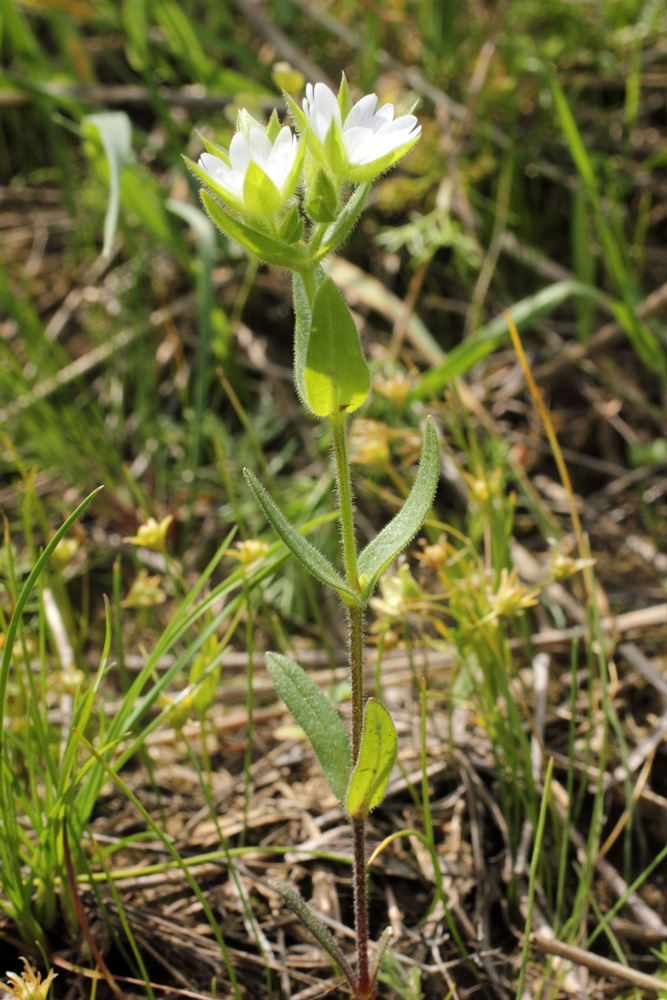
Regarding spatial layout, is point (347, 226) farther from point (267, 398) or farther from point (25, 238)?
point (25, 238)

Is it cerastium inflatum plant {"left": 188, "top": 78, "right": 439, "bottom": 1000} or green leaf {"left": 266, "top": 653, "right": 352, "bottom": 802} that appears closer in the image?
cerastium inflatum plant {"left": 188, "top": 78, "right": 439, "bottom": 1000}

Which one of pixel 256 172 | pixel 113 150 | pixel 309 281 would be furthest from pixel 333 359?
pixel 113 150

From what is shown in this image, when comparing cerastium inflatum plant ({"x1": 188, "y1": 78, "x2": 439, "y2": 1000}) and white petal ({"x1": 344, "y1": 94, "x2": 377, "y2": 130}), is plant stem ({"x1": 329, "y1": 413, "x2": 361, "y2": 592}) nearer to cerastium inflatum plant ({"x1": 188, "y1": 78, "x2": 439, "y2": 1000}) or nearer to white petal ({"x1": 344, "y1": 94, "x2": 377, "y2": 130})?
cerastium inflatum plant ({"x1": 188, "y1": 78, "x2": 439, "y2": 1000})

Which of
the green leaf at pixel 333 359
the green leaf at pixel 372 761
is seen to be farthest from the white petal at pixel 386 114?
the green leaf at pixel 372 761

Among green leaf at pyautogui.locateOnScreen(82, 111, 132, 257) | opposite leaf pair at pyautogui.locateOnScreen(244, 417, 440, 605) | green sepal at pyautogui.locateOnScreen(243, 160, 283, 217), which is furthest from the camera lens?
green leaf at pyautogui.locateOnScreen(82, 111, 132, 257)

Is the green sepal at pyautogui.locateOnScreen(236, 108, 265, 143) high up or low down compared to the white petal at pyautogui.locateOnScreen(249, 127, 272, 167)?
up

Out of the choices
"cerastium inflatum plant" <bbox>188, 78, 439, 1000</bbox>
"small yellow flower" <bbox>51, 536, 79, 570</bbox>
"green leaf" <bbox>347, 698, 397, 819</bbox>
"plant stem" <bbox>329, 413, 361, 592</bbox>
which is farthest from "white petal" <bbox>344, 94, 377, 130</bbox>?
"small yellow flower" <bbox>51, 536, 79, 570</bbox>

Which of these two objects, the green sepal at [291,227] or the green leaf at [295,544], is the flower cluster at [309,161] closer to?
the green sepal at [291,227]
